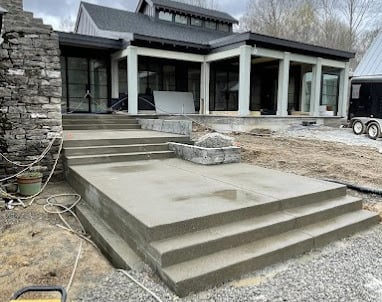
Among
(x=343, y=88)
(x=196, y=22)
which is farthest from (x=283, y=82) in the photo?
(x=196, y=22)

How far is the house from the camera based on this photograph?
1124 cm

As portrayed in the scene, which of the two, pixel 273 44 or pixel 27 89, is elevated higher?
pixel 273 44

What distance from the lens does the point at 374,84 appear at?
13.5m

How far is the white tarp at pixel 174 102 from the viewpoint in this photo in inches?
504

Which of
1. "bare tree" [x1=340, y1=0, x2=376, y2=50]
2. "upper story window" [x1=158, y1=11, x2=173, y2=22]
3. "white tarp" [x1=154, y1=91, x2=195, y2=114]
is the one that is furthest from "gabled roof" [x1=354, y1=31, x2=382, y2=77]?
"bare tree" [x1=340, y1=0, x2=376, y2=50]

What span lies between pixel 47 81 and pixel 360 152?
7093 mm

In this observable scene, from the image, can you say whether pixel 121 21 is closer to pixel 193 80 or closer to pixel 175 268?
pixel 193 80

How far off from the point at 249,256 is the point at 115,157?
12.0ft

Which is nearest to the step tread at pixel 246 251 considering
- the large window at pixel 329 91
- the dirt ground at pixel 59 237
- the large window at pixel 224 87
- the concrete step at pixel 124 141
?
the dirt ground at pixel 59 237

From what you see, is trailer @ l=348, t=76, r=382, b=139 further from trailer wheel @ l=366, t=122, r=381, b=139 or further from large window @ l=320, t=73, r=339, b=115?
large window @ l=320, t=73, r=339, b=115

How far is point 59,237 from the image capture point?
334cm

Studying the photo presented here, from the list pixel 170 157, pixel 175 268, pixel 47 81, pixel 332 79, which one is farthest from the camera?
pixel 332 79

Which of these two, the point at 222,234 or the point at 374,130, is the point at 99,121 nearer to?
the point at 222,234

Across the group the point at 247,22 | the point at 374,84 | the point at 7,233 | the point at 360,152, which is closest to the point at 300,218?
the point at 7,233
